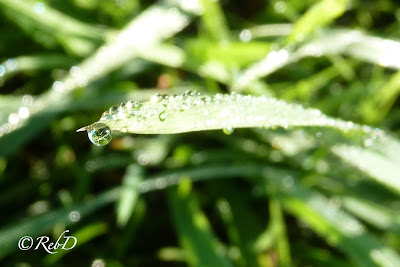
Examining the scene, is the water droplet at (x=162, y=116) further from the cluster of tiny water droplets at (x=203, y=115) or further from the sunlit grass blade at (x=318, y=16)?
the sunlit grass blade at (x=318, y=16)

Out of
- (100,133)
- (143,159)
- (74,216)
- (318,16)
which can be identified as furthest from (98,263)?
(318,16)

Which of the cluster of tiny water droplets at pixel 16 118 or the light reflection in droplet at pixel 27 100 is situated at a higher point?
the light reflection in droplet at pixel 27 100

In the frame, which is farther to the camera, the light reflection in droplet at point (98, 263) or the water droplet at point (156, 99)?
the light reflection in droplet at point (98, 263)

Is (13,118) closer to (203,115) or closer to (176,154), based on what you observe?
(176,154)

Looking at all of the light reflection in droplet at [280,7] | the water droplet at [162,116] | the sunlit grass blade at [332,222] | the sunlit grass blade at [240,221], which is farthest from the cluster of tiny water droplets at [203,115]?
the light reflection in droplet at [280,7]

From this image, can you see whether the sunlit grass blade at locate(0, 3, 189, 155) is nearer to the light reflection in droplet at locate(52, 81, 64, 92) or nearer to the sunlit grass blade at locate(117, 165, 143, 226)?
the light reflection in droplet at locate(52, 81, 64, 92)

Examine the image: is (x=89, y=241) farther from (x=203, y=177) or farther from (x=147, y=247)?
(x=203, y=177)

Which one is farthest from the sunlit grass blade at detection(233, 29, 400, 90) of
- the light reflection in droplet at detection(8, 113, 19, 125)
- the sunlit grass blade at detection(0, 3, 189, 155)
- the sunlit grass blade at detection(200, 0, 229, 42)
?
the light reflection in droplet at detection(8, 113, 19, 125)

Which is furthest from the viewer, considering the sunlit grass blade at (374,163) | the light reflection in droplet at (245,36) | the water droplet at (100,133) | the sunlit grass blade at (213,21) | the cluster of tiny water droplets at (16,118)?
the light reflection in droplet at (245,36)

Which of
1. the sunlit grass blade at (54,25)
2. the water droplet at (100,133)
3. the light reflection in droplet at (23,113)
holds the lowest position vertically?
the water droplet at (100,133)
